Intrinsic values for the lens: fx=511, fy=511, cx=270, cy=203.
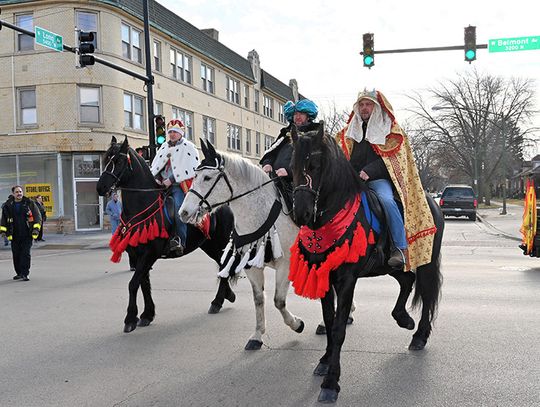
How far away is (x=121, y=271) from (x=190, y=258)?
8.15ft

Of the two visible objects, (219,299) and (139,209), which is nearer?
(139,209)

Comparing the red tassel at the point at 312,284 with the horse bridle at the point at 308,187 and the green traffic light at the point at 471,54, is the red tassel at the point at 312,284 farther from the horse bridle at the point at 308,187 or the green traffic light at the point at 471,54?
the green traffic light at the point at 471,54

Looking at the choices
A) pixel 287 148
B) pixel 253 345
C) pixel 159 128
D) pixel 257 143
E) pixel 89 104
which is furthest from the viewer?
pixel 257 143

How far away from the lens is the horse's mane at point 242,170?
561 cm

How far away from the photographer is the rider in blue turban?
580cm

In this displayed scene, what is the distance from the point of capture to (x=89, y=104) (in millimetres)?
24172

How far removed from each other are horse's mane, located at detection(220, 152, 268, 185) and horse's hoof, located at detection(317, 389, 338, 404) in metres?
2.36

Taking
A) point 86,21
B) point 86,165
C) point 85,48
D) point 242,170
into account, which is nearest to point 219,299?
point 242,170

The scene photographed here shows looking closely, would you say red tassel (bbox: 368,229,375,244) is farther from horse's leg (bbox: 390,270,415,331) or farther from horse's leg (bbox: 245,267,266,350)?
horse's leg (bbox: 245,267,266,350)

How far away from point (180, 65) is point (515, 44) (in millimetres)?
20635

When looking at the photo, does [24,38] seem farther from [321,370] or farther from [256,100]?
[321,370]

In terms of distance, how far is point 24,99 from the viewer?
80.4 feet

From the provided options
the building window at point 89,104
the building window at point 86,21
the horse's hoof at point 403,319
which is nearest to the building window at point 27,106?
the building window at point 89,104

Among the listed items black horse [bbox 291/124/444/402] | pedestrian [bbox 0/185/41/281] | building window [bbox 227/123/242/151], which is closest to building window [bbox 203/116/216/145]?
building window [bbox 227/123/242/151]
